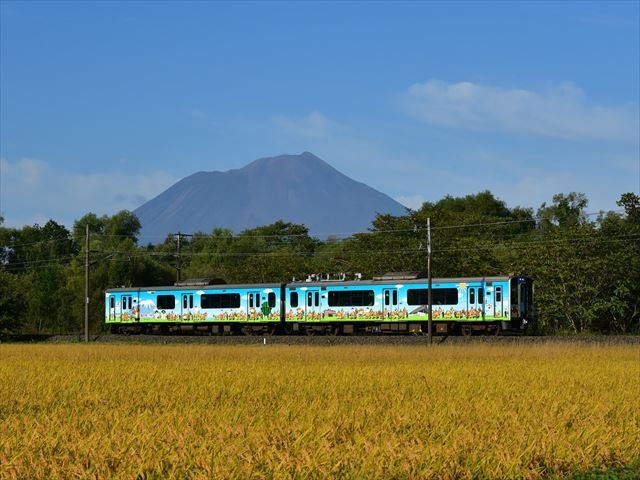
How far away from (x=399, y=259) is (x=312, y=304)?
20.3 m

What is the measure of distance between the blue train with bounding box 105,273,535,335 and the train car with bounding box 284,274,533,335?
5cm

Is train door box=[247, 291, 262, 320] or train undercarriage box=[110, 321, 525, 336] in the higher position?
train door box=[247, 291, 262, 320]

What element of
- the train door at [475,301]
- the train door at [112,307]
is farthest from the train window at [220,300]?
the train door at [475,301]

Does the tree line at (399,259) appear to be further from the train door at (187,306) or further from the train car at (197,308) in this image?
the train door at (187,306)

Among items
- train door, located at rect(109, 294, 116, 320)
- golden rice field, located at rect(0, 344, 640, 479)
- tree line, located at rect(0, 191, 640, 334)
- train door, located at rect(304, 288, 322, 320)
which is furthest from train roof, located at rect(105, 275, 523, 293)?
golden rice field, located at rect(0, 344, 640, 479)

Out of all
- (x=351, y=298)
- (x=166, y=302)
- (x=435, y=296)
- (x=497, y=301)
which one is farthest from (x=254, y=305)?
(x=497, y=301)

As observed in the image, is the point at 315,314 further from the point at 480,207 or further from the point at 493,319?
the point at 480,207

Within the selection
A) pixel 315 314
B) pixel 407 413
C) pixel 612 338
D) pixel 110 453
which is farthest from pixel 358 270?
pixel 110 453

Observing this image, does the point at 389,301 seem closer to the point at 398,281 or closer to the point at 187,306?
the point at 398,281

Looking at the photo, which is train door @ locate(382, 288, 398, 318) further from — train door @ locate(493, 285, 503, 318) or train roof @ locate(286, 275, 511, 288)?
train door @ locate(493, 285, 503, 318)

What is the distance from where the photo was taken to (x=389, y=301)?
48875 millimetres

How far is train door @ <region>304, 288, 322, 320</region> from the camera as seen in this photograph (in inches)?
2013

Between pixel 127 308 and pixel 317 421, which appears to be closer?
pixel 317 421

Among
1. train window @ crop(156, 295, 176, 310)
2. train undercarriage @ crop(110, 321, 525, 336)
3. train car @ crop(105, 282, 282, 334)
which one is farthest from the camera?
train window @ crop(156, 295, 176, 310)
